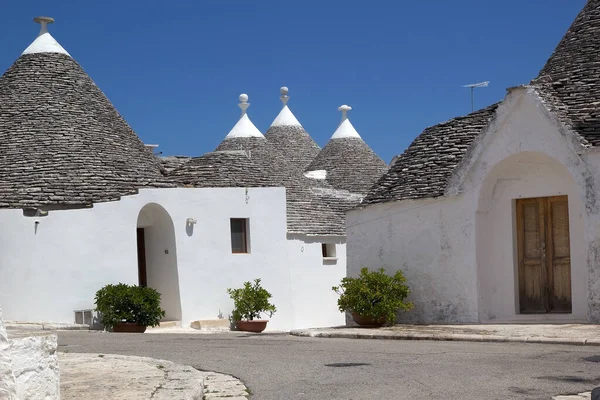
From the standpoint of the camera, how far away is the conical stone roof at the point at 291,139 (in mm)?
43031

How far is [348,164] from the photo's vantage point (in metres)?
40.3

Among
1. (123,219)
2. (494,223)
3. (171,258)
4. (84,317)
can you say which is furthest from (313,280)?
(494,223)

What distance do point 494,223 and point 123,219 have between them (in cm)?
1022

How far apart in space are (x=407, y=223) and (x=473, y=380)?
9.31 m

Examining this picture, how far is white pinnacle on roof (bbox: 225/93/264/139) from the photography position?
3869 centimetres

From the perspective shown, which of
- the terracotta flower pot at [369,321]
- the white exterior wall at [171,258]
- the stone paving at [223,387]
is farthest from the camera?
the white exterior wall at [171,258]

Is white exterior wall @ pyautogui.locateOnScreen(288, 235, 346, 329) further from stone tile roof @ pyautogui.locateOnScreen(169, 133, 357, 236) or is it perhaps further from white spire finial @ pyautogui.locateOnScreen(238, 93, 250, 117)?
white spire finial @ pyautogui.locateOnScreen(238, 93, 250, 117)

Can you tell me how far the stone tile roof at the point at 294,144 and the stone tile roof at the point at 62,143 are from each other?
15230mm

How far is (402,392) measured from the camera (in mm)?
8492

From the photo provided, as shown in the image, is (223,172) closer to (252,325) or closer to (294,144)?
(252,325)

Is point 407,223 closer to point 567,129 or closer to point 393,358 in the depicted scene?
point 567,129

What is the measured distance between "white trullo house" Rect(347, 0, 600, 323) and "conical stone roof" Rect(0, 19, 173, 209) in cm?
868

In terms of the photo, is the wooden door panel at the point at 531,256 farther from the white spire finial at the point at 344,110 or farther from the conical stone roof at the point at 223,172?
the white spire finial at the point at 344,110

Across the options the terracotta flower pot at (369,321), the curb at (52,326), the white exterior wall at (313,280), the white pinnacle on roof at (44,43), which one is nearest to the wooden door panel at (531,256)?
the terracotta flower pot at (369,321)
